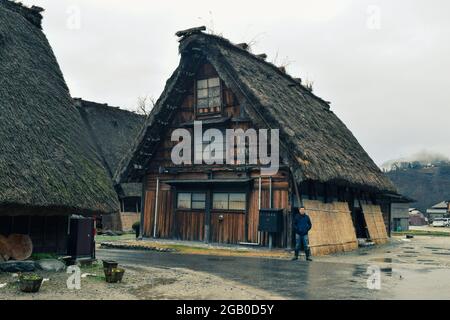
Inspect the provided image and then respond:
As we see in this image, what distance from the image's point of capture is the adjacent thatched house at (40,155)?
1083 cm

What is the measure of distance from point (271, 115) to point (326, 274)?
24.0ft

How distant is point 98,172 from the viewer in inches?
544

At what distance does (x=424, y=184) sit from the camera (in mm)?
106438

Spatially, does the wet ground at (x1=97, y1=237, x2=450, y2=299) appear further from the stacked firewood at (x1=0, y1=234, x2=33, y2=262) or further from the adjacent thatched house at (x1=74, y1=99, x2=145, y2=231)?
the adjacent thatched house at (x1=74, y1=99, x2=145, y2=231)

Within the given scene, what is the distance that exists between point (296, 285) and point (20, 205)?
6.39 metres

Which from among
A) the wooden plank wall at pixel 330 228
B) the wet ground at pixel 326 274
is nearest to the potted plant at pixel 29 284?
the wet ground at pixel 326 274

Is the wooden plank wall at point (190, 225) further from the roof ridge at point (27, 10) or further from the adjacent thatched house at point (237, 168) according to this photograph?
the roof ridge at point (27, 10)

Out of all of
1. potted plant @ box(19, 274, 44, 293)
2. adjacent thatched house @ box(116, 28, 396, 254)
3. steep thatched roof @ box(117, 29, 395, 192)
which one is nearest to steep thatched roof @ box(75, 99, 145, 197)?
adjacent thatched house @ box(116, 28, 396, 254)

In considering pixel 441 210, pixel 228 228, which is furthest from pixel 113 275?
pixel 441 210

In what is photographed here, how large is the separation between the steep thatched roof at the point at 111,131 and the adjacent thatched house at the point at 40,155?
17.3 metres

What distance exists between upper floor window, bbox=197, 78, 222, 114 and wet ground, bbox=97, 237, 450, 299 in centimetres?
678

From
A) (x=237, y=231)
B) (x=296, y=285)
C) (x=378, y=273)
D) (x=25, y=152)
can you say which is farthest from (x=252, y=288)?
(x=237, y=231)

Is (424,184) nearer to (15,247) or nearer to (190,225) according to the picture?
(190,225)

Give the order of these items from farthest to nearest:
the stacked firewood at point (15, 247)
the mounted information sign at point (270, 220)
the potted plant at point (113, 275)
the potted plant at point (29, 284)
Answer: the mounted information sign at point (270, 220)
the stacked firewood at point (15, 247)
the potted plant at point (113, 275)
the potted plant at point (29, 284)
